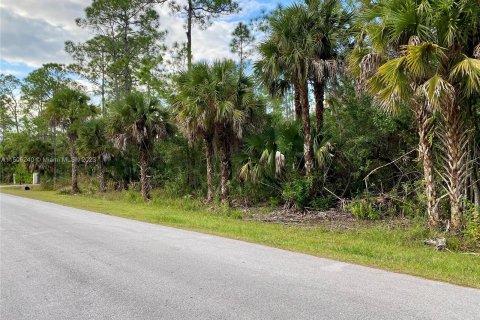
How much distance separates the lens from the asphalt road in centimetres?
432

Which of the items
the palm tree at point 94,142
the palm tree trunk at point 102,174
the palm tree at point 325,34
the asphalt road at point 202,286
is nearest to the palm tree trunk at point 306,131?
the palm tree at point 325,34

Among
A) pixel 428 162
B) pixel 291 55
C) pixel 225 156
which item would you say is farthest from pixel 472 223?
pixel 225 156

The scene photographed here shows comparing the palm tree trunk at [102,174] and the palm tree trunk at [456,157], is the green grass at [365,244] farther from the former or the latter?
the palm tree trunk at [102,174]

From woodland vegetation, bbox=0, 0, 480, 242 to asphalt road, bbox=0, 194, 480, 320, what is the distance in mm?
4338

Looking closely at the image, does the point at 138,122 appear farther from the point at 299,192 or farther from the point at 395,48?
the point at 395,48

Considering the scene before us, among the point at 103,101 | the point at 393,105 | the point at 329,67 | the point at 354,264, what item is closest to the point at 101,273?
the point at 354,264

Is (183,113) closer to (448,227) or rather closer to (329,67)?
(329,67)

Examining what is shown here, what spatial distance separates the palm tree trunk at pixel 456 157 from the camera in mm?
8602

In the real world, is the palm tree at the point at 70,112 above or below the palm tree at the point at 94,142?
above

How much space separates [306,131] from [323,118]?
2155 mm

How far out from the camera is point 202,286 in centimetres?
526

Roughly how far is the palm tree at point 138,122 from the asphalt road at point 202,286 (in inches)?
491

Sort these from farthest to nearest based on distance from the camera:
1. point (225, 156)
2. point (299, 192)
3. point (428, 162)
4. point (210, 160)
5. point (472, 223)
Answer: point (210, 160), point (225, 156), point (299, 192), point (428, 162), point (472, 223)

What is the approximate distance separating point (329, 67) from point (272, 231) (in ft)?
21.4
